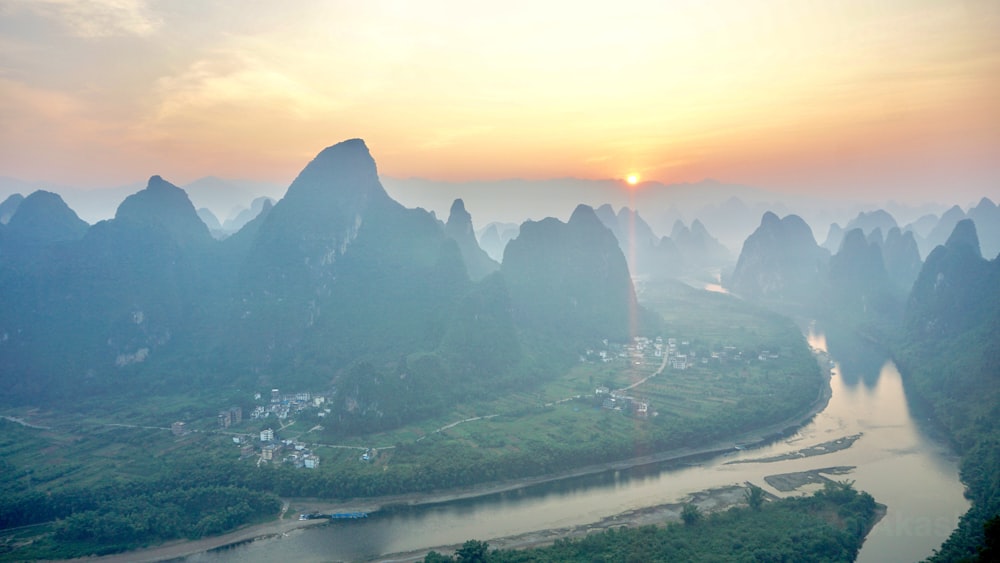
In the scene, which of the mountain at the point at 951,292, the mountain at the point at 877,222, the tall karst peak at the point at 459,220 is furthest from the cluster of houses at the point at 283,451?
the mountain at the point at 877,222

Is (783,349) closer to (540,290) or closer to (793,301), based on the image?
(540,290)

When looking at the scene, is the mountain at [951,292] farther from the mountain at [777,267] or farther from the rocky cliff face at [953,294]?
the mountain at [777,267]

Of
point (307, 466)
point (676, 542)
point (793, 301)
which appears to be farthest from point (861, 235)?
point (307, 466)

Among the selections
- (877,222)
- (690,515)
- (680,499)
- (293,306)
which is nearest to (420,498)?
(680,499)

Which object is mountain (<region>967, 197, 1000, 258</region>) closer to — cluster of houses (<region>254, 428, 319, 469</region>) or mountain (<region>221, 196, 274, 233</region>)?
cluster of houses (<region>254, 428, 319, 469</region>)

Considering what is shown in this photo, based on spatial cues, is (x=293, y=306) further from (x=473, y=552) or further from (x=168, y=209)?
(x=473, y=552)

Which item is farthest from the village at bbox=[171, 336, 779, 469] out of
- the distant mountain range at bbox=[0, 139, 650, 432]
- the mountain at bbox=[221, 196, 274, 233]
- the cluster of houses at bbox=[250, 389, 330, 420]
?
the mountain at bbox=[221, 196, 274, 233]
